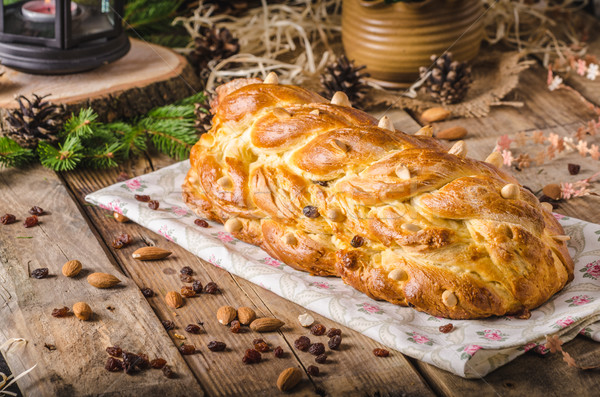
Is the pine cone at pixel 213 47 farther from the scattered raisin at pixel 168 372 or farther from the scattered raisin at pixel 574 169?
the scattered raisin at pixel 168 372

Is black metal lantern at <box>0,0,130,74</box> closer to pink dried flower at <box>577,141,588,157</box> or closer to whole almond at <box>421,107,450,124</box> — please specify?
whole almond at <box>421,107,450,124</box>

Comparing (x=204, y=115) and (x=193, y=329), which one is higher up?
(x=204, y=115)

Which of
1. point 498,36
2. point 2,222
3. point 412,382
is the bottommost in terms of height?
point 2,222

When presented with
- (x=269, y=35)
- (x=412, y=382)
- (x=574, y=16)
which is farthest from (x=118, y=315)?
(x=574, y=16)

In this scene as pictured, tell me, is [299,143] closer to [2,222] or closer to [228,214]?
[228,214]

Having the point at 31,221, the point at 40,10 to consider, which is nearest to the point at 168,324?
the point at 31,221

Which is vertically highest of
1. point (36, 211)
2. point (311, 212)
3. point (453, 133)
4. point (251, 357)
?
point (311, 212)

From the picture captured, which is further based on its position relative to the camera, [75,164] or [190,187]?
[75,164]

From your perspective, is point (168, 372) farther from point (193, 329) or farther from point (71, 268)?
point (71, 268)
